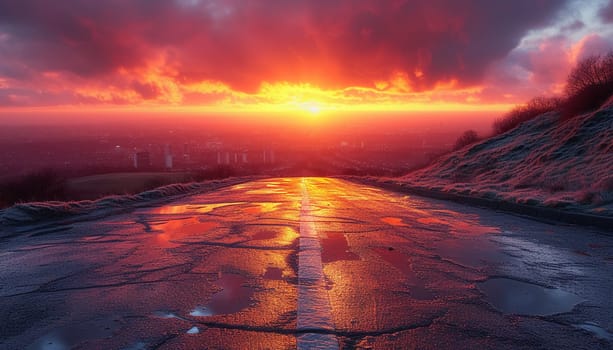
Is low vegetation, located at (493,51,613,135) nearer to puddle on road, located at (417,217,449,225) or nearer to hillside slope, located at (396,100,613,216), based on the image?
hillside slope, located at (396,100,613,216)

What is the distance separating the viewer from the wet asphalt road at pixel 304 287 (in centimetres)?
386

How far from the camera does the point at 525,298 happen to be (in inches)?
196

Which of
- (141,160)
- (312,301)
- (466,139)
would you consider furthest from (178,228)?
(141,160)

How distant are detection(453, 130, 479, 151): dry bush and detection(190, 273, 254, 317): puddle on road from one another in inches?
1325

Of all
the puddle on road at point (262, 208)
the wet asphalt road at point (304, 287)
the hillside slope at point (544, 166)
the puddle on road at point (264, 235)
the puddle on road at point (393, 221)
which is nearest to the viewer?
the wet asphalt road at point (304, 287)

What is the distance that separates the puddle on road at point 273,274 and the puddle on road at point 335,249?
757 millimetres

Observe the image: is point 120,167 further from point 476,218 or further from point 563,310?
point 563,310

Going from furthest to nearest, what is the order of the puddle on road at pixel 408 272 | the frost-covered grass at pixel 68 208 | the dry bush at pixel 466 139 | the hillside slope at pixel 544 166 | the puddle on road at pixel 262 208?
1. the dry bush at pixel 466 139
2. the hillside slope at pixel 544 166
3. the puddle on road at pixel 262 208
4. the frost-covered grass at pixel 68 208
5. the puddle on road at pixel 408 272

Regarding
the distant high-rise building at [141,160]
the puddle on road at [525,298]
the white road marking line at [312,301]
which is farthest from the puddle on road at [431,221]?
the distant high-rise building at [141,160]

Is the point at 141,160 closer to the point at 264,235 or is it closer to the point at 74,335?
the point at 264,235

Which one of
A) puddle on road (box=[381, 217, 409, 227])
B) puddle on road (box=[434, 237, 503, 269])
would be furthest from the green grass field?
puddle on road (box=[434, 237, 503, 269])

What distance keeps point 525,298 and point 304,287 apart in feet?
7.67

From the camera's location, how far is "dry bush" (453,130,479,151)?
121ft

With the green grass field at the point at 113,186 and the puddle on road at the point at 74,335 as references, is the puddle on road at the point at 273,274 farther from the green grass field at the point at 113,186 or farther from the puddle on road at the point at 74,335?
the green grass field at the point at 113,186
